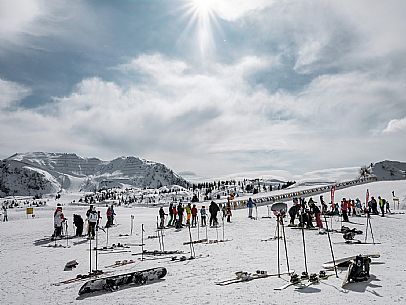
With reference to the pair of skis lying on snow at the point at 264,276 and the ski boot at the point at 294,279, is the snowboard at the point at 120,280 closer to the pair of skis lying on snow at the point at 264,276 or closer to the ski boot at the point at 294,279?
the pair of skis lying on snow at the point at 264,276

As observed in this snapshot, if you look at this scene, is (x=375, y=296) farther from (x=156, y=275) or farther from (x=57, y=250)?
(x=57, y=250)

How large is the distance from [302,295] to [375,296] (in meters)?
1.63

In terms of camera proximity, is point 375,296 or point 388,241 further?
point 388,241

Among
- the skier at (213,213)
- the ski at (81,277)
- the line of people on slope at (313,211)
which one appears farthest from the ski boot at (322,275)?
the skier at (213,213)

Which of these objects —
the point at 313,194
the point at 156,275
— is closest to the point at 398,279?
the point at 156,275

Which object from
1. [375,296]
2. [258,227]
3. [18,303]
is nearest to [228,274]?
[375,296]

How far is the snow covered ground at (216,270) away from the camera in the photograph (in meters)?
8.88

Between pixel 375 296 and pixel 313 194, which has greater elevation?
pixel 313 194

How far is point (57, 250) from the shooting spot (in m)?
18.5

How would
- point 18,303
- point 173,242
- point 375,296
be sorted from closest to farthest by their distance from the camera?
point 375,296, point 18,303, point 173,242

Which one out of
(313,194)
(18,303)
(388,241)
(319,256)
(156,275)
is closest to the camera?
(18,303)

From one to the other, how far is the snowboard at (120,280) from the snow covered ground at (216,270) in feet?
1.01

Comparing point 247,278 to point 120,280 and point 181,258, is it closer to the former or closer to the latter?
point 120,280

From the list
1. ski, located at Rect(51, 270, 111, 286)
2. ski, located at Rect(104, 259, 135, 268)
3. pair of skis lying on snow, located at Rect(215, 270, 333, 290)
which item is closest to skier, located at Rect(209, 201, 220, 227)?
ski, located at Rect(104, 259, 135, 268)
